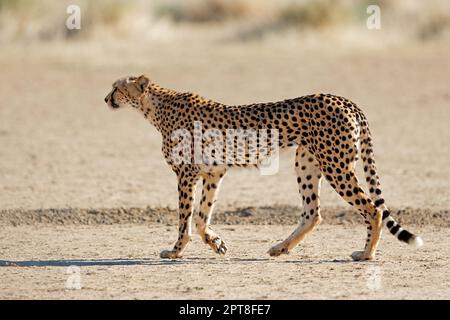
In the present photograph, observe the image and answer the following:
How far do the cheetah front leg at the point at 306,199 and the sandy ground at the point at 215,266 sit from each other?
12cm

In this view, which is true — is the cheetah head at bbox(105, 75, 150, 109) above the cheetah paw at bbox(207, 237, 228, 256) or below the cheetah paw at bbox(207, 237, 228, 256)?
above

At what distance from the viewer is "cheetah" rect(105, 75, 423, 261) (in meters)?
8.61

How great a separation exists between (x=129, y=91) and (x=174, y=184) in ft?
10.5

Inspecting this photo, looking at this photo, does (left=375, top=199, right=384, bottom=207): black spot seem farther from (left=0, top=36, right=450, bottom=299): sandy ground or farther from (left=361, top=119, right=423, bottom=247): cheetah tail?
(left=0, top=36, right=450, bottom=299): sandy ground

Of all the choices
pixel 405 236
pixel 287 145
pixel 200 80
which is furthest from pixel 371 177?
pixel 200 80

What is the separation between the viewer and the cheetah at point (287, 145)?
28.2ft

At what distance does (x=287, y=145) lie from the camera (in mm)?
8789

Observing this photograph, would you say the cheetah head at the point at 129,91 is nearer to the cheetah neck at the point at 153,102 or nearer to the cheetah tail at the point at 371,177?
the cheetah neck at the point at 153,102

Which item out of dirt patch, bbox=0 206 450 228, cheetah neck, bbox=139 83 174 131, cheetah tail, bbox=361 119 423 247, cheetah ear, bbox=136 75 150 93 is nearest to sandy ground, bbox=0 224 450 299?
dirt patch, bbox=0 206 450 228

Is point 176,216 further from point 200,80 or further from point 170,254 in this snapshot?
point 200,80

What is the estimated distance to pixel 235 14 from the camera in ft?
97.4

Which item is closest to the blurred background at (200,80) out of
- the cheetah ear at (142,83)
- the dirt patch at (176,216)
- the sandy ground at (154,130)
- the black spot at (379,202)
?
the sandy ground at (154,130)
